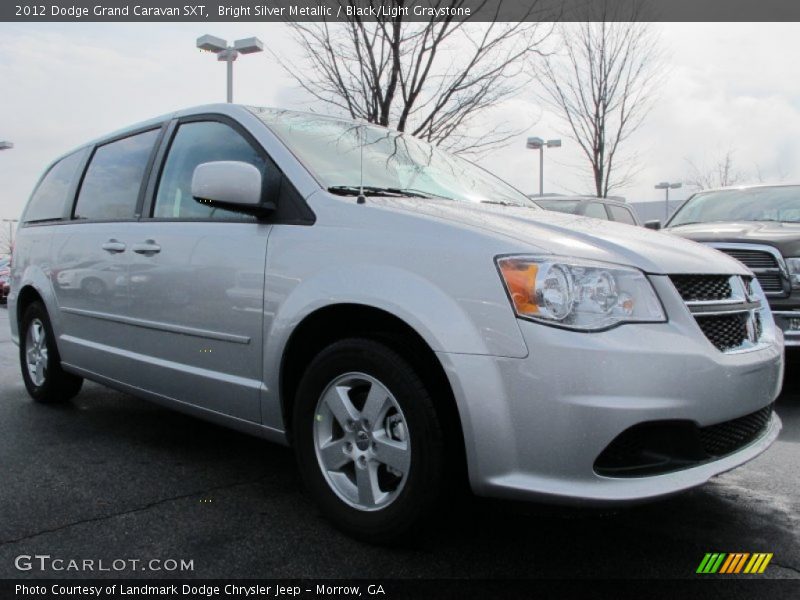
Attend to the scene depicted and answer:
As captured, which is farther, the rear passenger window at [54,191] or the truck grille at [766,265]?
the truck grille at [766,265]

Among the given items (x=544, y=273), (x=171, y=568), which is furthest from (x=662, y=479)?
(x=171, y=568)

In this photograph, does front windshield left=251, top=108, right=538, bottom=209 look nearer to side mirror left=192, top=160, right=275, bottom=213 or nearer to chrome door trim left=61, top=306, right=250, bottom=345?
side mirror left=192, top=160, right=275, bottom=213

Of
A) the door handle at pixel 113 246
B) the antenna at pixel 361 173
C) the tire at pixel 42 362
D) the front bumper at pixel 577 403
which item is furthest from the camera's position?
the tire at pixel 42 362

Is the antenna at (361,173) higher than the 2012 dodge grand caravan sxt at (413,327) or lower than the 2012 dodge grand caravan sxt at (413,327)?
higher

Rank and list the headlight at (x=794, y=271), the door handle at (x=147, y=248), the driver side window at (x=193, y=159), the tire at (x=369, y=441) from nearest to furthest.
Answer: the tire at (x=369, y=441)
the driver side window at (x=193, y=159)
the door handle at (x=147, y=248)
the headlight at (x=794, y=271)

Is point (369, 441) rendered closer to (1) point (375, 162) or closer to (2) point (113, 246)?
(1) point (375, 162)

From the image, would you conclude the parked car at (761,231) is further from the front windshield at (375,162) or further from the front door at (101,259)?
the front door at (101,259)

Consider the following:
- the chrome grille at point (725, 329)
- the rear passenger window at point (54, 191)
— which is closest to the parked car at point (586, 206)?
the rear passenger window at point (54, 191)

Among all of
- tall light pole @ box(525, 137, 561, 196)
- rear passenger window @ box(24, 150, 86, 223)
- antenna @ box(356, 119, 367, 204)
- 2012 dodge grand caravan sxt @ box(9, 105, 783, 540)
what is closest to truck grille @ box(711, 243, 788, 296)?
2012 dodge grand caravan sxt @ box(9, 105, 783, 540)

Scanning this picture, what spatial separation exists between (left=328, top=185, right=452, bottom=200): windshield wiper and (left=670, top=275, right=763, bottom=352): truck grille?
3.88 ft

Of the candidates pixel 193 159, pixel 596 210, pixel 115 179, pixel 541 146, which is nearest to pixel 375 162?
pixel 193 159

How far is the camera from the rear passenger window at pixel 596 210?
10.1 m

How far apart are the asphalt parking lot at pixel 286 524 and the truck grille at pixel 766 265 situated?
5.96 ft

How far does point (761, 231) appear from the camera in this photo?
19.3 ft
